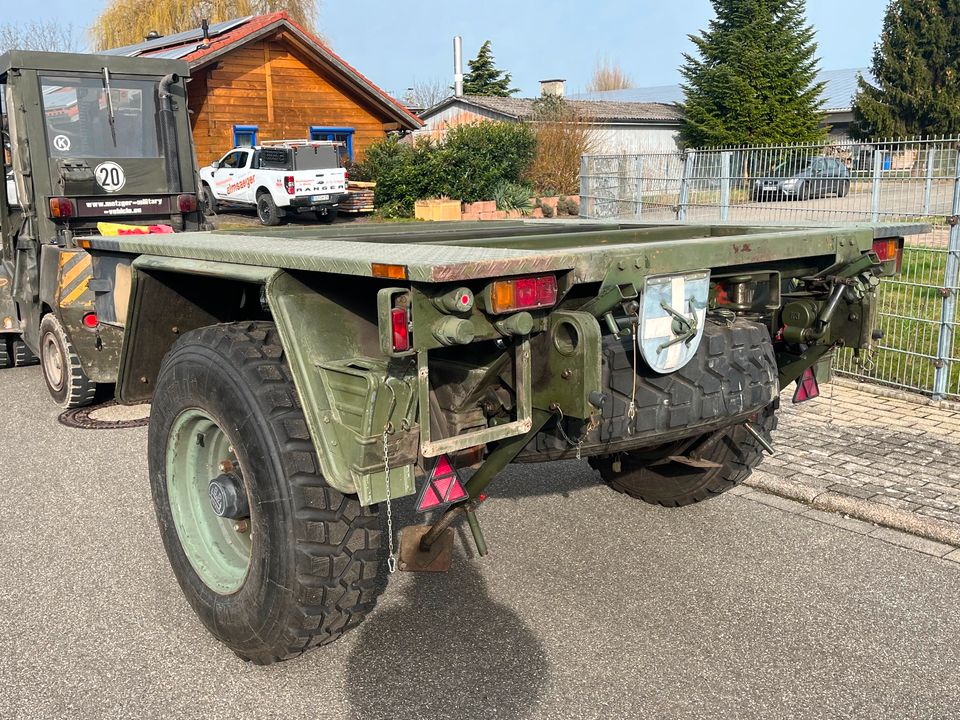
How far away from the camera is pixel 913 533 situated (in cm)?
449

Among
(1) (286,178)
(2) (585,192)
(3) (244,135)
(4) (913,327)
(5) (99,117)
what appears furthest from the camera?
(3) (244,135)

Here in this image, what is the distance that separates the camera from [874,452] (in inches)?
220

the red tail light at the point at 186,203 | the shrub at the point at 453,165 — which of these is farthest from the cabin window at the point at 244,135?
the red tail light at the point at 186,203

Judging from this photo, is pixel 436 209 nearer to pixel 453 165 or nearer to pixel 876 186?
pixel 453 165

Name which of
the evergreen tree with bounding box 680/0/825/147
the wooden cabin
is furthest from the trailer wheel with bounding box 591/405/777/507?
the evergreen tree with bounding box 680/0/825/147

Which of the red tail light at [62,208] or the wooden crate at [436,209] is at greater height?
the red tail light at [62,208]

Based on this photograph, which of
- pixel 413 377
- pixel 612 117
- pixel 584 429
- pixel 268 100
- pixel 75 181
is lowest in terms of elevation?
pixel 584 429

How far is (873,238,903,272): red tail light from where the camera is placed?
12.1 ft

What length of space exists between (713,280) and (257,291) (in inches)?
70.2

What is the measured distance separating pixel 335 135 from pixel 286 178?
6690 millimetres

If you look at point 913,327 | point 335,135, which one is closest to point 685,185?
point 913,327

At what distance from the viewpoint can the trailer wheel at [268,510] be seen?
114 inches

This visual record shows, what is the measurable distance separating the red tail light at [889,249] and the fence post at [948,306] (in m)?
3.22

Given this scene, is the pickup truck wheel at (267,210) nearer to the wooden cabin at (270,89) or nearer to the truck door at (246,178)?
the truck door at (246,178)
